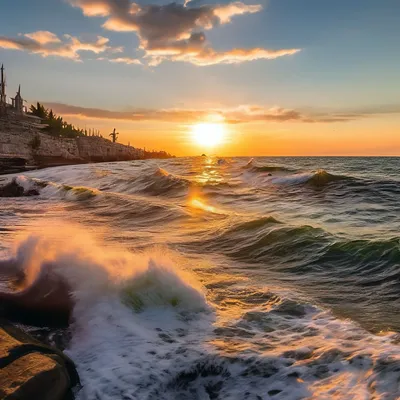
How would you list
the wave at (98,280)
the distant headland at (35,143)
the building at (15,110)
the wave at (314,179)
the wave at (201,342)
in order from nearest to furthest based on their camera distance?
the wave at (201,342) → the wave at (98,280) → the wave at (314,179) → the distant headland at (35,143) → the building at (15,110)

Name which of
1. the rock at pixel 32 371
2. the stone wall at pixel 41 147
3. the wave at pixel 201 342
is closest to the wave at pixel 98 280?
the wave at pixel 201 342

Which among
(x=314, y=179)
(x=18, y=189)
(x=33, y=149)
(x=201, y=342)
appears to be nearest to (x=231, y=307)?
(x=201, y=342)

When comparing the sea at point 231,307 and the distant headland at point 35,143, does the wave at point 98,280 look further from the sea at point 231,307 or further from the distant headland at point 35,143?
the distant headland at point 35,143

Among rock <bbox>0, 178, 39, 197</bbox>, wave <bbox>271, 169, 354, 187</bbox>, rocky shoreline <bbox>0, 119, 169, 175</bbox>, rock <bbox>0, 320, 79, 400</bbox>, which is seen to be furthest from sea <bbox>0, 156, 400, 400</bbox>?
rocky shoreline <bbox>0, 119, 169, 175</bbox>

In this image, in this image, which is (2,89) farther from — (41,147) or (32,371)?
(32,371)

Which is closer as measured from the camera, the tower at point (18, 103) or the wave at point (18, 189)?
the wave at point (18, 189)

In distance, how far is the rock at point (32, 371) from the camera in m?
3.03

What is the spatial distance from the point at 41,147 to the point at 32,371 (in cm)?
7240

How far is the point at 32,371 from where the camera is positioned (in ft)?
10.5

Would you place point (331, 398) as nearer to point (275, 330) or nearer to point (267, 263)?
point (275, 330)

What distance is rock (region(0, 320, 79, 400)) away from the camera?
303cm

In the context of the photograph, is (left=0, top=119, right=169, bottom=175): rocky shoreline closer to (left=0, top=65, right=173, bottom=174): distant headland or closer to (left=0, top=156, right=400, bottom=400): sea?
(left=0, top=65, right=173, bottom=174): distant headland

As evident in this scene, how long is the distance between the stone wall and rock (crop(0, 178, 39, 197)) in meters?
29.2

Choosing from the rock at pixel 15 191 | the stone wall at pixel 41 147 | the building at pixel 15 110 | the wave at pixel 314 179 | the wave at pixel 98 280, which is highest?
the building at pixel 15 110
